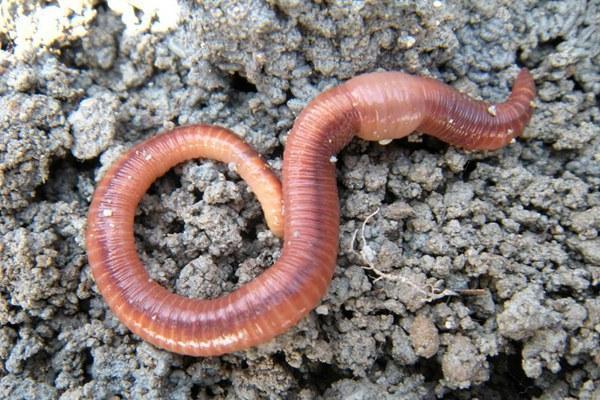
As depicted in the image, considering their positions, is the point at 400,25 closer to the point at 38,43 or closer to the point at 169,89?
the point at 169,89

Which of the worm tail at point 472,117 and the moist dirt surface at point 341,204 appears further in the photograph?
the worm tail at point 472,117

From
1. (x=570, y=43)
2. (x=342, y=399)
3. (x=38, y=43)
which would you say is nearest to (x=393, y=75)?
(x=570, y=43)

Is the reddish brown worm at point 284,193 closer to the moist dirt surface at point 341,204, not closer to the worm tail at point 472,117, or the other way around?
the worm tail at point 472,117

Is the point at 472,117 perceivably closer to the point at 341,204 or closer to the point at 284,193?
the point at 341,204

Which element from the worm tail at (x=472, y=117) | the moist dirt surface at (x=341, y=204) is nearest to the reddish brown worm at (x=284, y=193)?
the worm tail at (x=472, y=117)

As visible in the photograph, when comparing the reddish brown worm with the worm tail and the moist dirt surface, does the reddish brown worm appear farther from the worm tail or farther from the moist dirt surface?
the moist dirt surface

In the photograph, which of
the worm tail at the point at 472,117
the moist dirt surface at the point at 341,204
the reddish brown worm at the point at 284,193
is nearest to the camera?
the reddish brown worm at the point at 284,193

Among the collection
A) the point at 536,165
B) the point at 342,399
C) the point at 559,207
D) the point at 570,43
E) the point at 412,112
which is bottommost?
the point at 342,399

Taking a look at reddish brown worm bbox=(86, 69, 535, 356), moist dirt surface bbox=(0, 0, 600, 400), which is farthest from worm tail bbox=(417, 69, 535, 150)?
moist dirt surface bbox=(0, 0, 600, 400)
